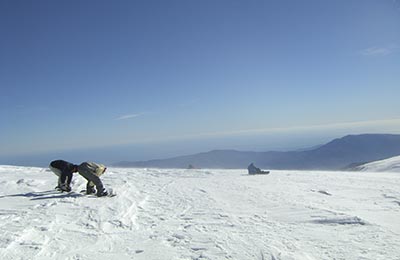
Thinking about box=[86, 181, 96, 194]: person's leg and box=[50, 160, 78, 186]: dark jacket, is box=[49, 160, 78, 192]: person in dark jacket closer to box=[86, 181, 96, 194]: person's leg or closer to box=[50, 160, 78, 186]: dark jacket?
box=[50, 160, 78, 186]: dark jacket

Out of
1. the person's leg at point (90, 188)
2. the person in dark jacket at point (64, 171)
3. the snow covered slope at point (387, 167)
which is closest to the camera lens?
the person's leg at point (90, 188)

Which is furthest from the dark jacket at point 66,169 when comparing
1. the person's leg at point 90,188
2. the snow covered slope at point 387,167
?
the snow covered slope at point 387,167

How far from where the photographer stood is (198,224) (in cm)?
848

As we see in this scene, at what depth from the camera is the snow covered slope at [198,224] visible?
6375 mm

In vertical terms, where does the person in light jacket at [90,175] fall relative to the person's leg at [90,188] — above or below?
above

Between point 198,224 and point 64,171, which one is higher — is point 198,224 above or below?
below

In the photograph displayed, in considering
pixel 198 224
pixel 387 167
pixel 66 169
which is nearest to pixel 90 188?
pixel 66 169

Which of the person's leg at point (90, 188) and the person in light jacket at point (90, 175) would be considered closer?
the person in light jacket at point (90, 175)

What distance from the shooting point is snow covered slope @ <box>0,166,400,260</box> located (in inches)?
251

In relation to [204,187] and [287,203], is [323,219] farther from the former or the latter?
[204,187]

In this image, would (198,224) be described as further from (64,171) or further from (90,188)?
(64,171)

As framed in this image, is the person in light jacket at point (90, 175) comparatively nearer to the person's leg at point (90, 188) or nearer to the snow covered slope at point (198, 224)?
the person's leg at point (90, 188)

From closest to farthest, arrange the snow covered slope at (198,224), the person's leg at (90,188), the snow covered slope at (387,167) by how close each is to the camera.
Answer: the snow covered slope at (198,224) < the person's leg at (90,188) < the snow covered slope at (387,167)

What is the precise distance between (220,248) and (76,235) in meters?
3.46
